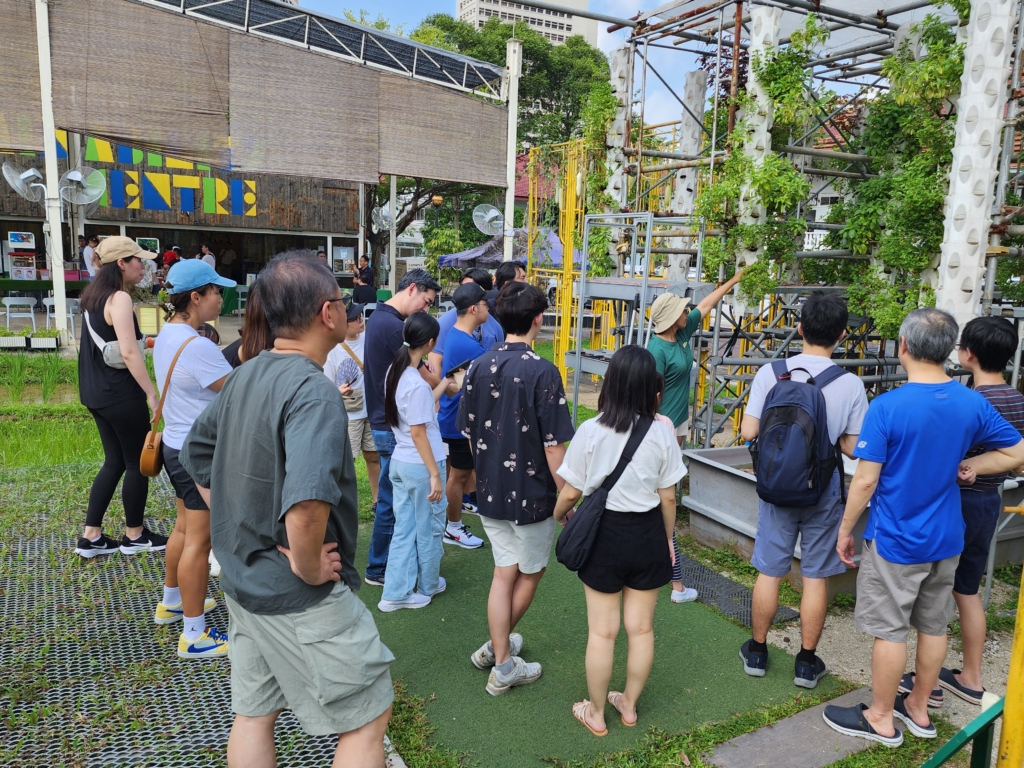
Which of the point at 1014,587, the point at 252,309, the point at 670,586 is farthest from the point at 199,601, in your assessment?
the point at 1014,587

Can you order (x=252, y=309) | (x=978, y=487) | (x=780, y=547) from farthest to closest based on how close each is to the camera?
(x=780, y=547) → (x=978, y=487) → (x=252, y=309)

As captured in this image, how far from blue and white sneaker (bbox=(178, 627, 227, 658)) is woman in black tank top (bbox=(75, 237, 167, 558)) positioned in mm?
1149

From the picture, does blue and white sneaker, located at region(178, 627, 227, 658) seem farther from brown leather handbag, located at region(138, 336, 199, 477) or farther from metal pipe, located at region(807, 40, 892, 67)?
metal pipe, located at region(807, 40, 892, 67)

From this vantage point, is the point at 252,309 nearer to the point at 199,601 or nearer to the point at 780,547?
the point at 199,601

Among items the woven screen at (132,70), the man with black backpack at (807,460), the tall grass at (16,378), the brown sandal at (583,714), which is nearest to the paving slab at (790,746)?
the man with black backpack at (807,460)

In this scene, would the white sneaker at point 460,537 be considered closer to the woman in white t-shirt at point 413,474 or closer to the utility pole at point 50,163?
the woman in white t-shirt at point 413,474

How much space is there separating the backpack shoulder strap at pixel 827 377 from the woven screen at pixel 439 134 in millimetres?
9894

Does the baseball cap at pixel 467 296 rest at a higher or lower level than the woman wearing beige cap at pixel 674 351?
higher

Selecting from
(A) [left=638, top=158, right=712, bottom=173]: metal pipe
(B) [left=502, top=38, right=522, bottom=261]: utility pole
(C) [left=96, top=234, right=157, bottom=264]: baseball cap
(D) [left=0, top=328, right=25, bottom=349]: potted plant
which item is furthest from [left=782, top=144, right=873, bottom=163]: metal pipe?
(D) [left=0, top=328, right=25, bottom=349]: potted plant

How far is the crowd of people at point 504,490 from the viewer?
75.6 inches

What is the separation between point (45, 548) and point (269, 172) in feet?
24.8

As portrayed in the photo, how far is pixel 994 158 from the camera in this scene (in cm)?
454

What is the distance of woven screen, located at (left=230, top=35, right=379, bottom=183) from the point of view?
10641 millimetres

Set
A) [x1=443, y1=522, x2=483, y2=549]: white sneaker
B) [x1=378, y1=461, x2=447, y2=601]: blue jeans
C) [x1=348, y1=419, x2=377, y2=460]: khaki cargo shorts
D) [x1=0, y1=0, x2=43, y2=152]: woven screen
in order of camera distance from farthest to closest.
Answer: [x1=0, y1=0, x2=43, y2=152]: woven screen, [x1=443, y1=522, x2=483, y2=549]: white sneaker, [x1=348, y1=419, x2=377, y2=460]: khaki cargo shorts, [x1=378, y1=461, x2=447, y2=601]: blue jeans
